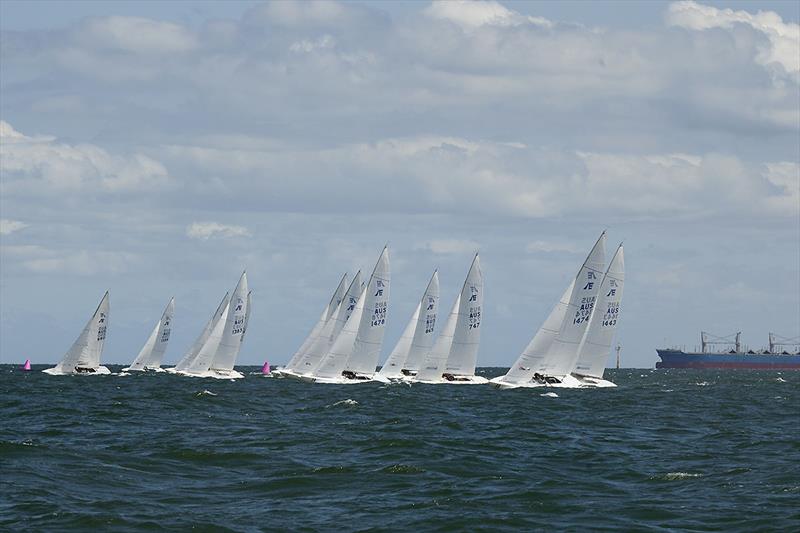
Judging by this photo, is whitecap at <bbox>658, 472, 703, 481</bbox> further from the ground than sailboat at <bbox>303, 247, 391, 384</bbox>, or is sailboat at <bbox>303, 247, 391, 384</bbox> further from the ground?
sailboat at <bbox>303, 247, 391, 384</bbox>

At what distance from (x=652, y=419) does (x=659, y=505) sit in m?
28.5

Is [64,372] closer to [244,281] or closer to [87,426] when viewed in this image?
[244,281]

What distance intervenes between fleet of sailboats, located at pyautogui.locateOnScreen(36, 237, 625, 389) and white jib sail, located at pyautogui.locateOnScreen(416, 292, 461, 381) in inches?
3.1

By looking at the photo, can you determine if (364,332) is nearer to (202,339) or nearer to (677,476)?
(202,339)

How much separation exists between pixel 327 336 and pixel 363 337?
9792mm

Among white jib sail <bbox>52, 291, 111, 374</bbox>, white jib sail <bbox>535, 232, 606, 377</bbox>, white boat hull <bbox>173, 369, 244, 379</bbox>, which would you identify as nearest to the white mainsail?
white jib sail <bbox>535, 232, 606, 377</bbox>

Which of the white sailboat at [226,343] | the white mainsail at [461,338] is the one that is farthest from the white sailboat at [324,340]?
the white sailboat at [226,343]

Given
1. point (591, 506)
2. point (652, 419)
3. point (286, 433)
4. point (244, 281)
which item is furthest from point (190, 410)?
point (244, 281)

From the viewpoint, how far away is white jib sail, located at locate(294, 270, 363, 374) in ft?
328

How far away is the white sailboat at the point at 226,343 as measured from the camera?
10956cm

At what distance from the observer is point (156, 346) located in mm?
139375

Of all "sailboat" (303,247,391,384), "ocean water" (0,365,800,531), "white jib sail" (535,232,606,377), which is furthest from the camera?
"sailboat" (303,247,391,384)

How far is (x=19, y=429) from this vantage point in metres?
44.3

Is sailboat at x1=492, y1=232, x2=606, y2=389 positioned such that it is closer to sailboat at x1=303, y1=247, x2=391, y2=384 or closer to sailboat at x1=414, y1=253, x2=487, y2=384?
sailboat at x1=414, y1=253, x2=487, y2=384
